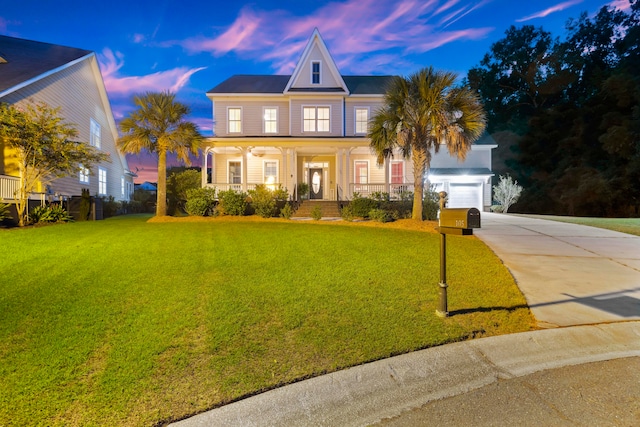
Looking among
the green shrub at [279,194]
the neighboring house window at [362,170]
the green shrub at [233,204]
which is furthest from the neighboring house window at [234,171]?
the neighboring house window at [362,170]

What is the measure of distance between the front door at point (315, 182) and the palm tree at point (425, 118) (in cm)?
814

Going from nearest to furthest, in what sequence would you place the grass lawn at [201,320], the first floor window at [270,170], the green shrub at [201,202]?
the grass lawn at [201,320] < the green shrub at [201,202] < the first floor window at [270,170]

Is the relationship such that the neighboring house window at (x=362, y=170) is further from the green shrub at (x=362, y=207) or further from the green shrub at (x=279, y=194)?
the green shrub at (x=362, y=207)

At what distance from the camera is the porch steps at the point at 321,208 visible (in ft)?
53.9

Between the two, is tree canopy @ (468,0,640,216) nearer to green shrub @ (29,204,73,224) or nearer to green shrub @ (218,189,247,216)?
green shrub @ (218,189,247,216)

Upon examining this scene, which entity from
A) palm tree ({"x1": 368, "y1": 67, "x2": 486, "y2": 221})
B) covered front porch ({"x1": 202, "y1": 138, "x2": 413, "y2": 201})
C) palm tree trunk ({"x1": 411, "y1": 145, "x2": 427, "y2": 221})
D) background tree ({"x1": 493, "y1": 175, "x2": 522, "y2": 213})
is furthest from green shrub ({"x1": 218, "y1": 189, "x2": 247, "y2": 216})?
background tree ({"x1": 493, "y1": 175, "x2": 522, "y2": 213})

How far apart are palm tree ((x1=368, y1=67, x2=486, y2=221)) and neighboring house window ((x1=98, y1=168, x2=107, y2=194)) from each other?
→ 17.7m

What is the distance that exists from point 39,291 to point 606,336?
7114mm

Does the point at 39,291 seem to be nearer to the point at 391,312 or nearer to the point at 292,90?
the point at 391,312

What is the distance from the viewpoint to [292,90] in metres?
19.7

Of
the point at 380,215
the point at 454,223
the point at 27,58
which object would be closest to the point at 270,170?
the point at 380,215

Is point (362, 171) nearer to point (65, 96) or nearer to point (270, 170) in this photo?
point (270, 170)

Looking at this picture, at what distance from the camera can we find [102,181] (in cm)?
2088

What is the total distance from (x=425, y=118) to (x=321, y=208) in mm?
7346
